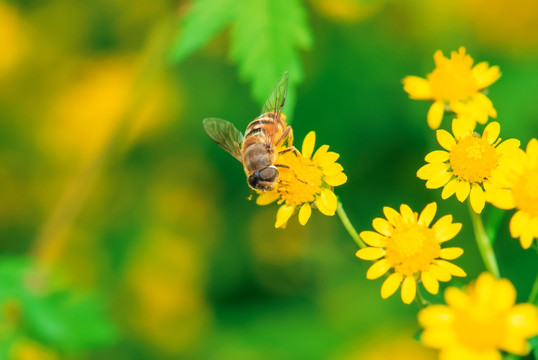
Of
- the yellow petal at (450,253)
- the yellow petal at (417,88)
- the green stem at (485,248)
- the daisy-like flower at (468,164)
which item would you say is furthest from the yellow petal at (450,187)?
the yellow petal at (417,88)

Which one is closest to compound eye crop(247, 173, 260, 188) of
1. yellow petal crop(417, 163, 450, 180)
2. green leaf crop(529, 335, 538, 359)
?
yellow petal crop(417, 163, 450, 180)

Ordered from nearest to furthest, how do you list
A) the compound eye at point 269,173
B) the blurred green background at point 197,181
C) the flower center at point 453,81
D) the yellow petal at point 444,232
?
the yellow petal at point 444,232 < the flower center at point 453,81 < the compound eye at point 269,173 < the blurred green background at point 197,181

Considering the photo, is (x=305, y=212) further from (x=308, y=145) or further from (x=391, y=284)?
(x=391, y=284)

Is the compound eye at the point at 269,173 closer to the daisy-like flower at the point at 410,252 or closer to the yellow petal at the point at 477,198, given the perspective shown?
the daisy-like flower at the point at 410,252

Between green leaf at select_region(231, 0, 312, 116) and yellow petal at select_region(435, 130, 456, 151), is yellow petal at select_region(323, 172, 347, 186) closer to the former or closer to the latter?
yellow petal at select_region(435, 130, 456, 151)

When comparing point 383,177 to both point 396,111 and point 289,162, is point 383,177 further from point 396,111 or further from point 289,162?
point 289,162

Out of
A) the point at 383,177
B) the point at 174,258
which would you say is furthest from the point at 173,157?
the point at 383,177

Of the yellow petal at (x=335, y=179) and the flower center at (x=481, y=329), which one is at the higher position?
the yellow petal at (x=335, y=179)
